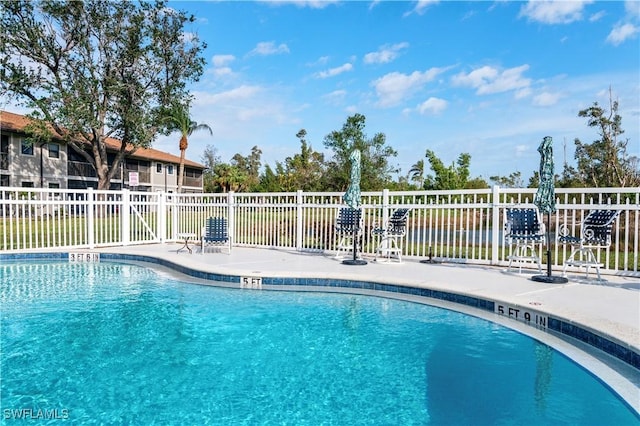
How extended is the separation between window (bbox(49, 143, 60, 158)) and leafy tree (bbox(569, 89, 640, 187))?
35299 millimetres

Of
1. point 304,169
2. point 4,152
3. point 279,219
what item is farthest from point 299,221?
point 304,169

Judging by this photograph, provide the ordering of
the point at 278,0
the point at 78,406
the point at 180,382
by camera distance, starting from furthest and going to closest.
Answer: the point at 278,0 < the point at 180,382 < the point at 78,406

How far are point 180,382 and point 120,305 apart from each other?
9.76ft

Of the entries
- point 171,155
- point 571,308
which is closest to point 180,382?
point 571,308

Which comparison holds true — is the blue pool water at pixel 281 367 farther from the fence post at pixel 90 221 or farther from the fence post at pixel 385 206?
the fence post at pixel 90 221

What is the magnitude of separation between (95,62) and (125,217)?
48.9 ft

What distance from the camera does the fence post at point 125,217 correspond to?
11.8m

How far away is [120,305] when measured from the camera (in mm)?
5812

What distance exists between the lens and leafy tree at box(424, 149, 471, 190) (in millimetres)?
32750

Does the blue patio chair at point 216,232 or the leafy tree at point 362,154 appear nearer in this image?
the blue patio chair at point 216,232

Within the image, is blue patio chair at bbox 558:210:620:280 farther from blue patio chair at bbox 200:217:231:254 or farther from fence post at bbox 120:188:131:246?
fence post at bbox 120:188:131:246

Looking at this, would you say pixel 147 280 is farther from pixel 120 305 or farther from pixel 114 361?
pixel 114 361

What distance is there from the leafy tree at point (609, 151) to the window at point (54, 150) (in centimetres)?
3530

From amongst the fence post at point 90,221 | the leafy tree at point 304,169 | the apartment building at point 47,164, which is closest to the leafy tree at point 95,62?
the apartment building at point 47,164
